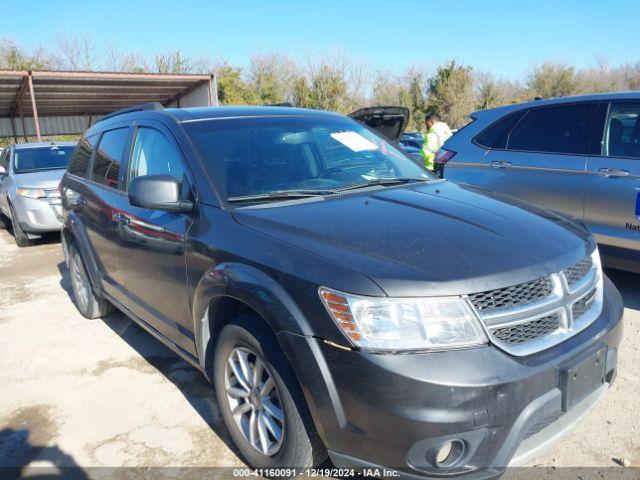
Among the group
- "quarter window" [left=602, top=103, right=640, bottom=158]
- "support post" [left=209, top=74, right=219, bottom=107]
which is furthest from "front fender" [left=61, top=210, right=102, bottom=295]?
"support post" [left=209, top=74, right=219, bottom=107]

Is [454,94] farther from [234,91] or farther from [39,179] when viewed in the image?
[39,179]

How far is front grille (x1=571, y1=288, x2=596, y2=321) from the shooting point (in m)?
2.14

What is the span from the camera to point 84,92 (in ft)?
61.8

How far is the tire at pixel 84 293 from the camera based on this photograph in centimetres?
454

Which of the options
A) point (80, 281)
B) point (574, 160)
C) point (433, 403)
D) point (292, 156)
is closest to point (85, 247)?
point (80, 281)

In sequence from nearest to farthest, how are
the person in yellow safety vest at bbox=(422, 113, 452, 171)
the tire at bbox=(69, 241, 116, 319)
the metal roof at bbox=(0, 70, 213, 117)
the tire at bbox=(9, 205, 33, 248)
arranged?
1. the tire at bbox=(69, 241, 116, 319)
2. the tire at bbox=(9, 205, 33, 248)
3. the person in yellow safety vest at bbox=(422, 113, 452, 171)
4. the metal roof at bbox=(0, 70, 213, 117)

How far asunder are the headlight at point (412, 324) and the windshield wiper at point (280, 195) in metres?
0.97

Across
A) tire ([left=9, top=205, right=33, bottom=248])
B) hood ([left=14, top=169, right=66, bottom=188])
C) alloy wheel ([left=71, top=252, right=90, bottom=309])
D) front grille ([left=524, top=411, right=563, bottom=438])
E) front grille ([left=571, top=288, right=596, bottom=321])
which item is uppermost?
front grille ([left=571, top=288, right=596, bottom=321])

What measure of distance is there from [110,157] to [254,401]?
93.7 inches

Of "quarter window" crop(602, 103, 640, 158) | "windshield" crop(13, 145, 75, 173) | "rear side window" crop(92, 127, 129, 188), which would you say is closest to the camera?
"rear side window" crop(92, 127, 129, 188)

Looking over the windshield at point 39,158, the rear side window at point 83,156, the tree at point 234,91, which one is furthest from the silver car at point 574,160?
the tree at point 234,91

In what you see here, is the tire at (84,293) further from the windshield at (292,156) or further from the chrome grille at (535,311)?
the chrome grille at (535,311)

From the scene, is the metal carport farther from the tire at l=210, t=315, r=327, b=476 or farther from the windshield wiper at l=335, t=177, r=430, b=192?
the tire at l=210, t=315, r=327, b=476

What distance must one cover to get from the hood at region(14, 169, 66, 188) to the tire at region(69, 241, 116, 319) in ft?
11.6
